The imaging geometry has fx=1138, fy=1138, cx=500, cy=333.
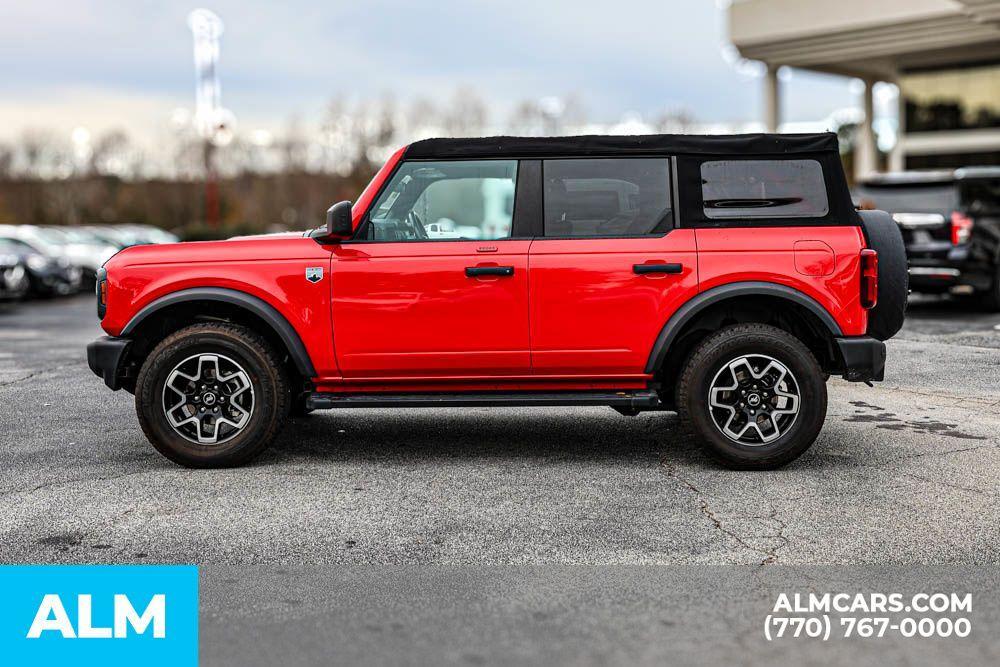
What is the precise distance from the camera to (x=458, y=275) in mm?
6367

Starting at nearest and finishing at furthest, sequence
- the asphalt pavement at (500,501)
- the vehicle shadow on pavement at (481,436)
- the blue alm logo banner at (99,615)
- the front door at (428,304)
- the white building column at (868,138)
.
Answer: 1. the blue alm logo banner at (99,615)
2. the asphalt pavement at (500,501)
3. the front door at (428,304)
4. the vehicle shadow on pavement at (481,436)
5. the white building column at (868,138)

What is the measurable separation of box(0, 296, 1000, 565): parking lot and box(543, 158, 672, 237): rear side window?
137cm

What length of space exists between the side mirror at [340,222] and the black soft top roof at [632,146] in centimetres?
56

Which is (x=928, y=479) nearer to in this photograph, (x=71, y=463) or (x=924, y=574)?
(x=924, y=574)

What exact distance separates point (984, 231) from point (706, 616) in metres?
12.3

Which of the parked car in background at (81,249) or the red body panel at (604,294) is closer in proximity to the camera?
the red body panel at (604,294)

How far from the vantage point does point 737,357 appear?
631cm

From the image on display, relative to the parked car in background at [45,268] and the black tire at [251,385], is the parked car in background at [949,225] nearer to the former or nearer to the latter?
the black tire at [251,385]

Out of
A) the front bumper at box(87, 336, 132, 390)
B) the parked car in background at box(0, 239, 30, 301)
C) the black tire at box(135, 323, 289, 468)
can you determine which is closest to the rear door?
the black tire at box(135, 323, 289, 468)

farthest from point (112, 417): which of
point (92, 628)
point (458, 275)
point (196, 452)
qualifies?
point (92, 628)

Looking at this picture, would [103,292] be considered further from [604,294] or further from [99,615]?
[99,615]

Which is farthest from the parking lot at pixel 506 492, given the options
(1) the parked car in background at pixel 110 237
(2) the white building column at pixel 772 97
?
(2) the white building column at pixel 772 97

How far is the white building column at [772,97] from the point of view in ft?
138

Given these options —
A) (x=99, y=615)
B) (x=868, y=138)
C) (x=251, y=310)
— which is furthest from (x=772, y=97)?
(x=99, y=615)
